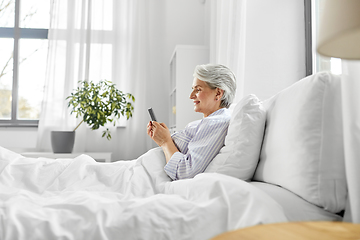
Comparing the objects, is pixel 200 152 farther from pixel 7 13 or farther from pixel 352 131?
pixel 7 13

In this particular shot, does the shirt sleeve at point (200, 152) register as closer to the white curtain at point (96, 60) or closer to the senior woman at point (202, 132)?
the senior woman at point (202, 132)

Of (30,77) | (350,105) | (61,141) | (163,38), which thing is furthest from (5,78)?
(350,105)

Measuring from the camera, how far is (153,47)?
3703mm

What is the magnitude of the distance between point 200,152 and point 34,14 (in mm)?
3423

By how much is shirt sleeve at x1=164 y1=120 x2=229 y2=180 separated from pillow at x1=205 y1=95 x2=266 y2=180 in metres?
0.09

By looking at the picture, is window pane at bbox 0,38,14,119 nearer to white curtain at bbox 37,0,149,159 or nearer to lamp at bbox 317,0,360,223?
white curtain at bbox 37,0,149,159

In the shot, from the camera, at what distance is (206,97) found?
5.19 feet

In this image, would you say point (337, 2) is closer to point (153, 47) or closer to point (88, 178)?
point (88, 178)

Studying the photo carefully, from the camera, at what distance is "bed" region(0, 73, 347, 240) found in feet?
2.40

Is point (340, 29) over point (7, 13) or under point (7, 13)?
under

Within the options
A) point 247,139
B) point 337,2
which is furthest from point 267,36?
point 337,2

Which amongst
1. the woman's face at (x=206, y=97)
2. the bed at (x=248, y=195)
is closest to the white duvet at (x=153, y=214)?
the bed at (x=248, y=195)

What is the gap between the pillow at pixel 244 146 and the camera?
3.56 feet

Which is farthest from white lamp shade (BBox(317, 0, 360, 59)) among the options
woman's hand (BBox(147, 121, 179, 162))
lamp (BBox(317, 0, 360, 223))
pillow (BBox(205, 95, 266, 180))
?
woman's hand (BBox(147, 121, 179, 162))
